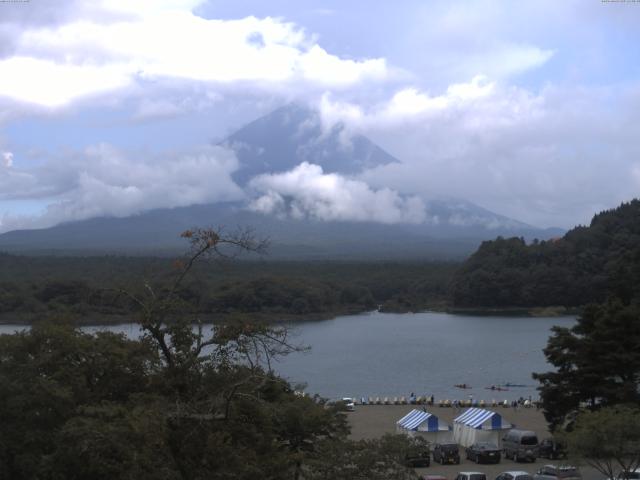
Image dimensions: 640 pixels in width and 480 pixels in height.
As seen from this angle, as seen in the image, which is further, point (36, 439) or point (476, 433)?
point (476, 433)

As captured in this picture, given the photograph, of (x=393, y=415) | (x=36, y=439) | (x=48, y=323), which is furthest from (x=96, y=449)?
(x=393, y=415)

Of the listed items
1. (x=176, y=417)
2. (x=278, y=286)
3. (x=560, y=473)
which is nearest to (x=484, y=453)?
(x=560, y=473)

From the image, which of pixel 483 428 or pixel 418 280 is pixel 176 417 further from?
pixel 418 280

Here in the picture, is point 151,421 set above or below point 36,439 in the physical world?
above

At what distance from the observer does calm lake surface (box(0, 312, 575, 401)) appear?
25.0 meters

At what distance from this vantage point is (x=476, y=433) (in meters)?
14.3

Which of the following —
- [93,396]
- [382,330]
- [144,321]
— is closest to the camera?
[144,321]

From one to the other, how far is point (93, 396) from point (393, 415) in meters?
12.3

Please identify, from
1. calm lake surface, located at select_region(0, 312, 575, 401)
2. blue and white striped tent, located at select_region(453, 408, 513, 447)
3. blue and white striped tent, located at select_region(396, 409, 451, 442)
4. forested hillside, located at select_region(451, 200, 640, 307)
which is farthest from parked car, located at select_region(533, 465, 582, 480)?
forested hillside, located at select_region(451, 200, 640, 307)

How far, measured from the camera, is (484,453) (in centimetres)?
1298

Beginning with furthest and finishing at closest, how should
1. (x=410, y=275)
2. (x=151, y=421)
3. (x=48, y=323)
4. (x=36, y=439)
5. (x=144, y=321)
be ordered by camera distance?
(x=410, y=275) < (x=48, y=323) < (x=36, y=439) < (x=144, y=321) < (x=151, y=421)

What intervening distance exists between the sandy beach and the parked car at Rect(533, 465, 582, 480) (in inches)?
13.3

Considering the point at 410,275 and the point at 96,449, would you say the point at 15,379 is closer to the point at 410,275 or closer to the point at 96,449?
the point at 96,449

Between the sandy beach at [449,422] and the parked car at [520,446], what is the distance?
0.38 feet
